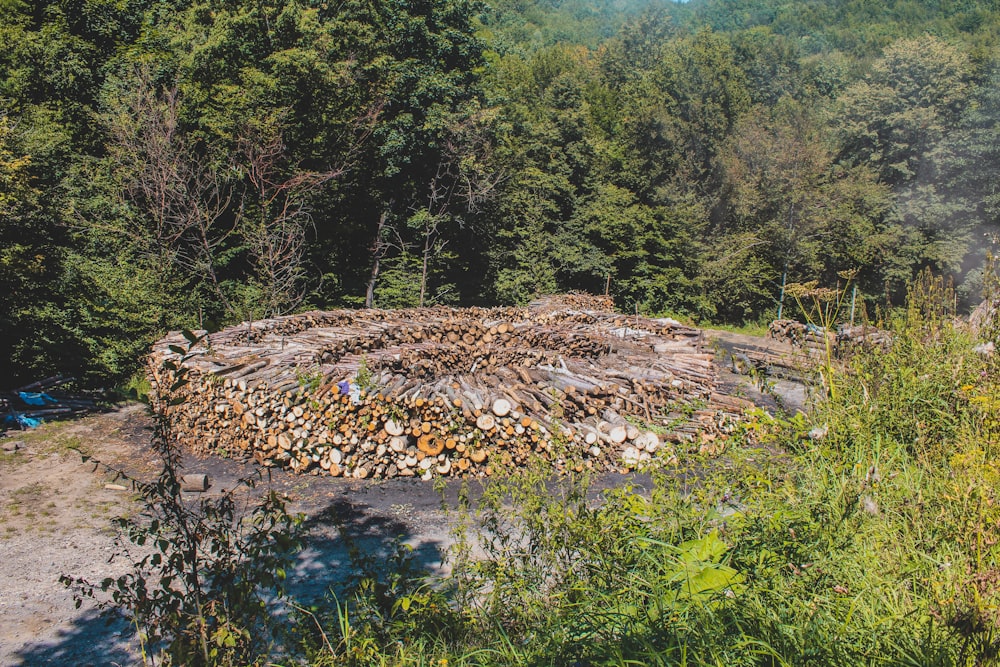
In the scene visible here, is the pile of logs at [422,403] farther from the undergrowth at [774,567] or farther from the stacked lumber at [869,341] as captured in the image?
the undergrowth at [774,567]

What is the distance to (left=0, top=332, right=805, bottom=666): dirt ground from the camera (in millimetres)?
4375

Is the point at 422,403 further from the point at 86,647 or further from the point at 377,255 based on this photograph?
the point at 377,255

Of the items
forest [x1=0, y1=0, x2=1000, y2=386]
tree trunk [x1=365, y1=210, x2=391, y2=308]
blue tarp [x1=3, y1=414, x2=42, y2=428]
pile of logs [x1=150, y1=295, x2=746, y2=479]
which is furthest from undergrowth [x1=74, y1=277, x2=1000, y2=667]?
tree trunk [x1=365, y1=210, x2=391, y2=308]

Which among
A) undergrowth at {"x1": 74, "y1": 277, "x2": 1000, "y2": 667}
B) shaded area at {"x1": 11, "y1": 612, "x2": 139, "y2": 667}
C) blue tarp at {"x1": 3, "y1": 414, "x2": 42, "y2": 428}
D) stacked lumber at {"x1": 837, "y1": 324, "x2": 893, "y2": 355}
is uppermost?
stacked lumber at {"x1": 837, "y1": 324, "x2": 893, "y2": 355}

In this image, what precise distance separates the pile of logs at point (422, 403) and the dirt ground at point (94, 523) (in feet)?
1.28

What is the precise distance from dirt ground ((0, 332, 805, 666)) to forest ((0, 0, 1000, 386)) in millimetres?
3330

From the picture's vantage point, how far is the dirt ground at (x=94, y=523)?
4375 mm

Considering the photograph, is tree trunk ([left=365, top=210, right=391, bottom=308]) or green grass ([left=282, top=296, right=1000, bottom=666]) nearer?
green grass ([left=282, top=296, right=1000, bottom=666])

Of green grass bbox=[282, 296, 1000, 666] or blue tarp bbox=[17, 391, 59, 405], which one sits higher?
green grass bbox=[282, 296, 1000, 666]

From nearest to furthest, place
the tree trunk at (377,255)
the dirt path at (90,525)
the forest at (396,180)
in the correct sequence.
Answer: the dirt path at (90,525) < the forest at (396,180) < the tree trunk at (377,255)

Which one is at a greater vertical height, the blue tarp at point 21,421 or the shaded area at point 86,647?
the shaded area at point 86,647

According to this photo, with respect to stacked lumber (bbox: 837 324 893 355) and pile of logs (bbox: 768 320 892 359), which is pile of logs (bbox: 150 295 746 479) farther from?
stacked lumber (bbox: 837 324 893 355)

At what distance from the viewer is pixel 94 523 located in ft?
20.8

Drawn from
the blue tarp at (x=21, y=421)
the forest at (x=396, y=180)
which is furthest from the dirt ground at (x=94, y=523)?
the forest at (x=396, y=180)
